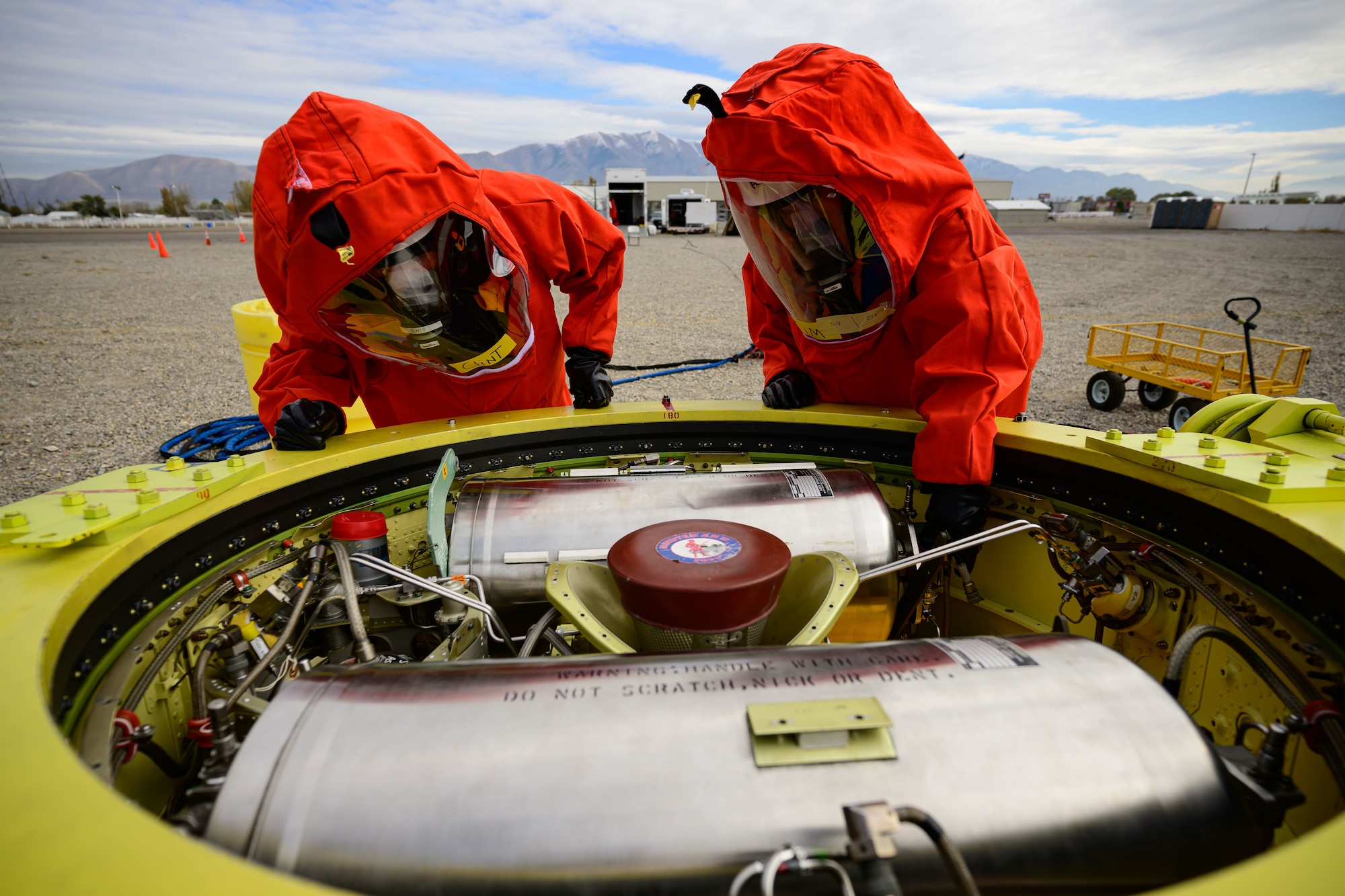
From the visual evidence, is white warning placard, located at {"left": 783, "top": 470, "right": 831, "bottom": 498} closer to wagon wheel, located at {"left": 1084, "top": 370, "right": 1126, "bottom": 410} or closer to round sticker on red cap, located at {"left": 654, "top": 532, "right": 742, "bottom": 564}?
round sticker on red cap, located at {"left": 654, "top": 532, "right": 742, "bottom": 564}

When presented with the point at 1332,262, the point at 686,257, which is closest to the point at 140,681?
the point at 686,257

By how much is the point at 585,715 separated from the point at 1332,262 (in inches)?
1008

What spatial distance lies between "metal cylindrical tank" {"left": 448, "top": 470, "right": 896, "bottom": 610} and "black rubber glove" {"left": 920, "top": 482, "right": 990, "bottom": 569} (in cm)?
18

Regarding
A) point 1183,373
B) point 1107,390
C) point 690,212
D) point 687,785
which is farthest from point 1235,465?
point 690,212

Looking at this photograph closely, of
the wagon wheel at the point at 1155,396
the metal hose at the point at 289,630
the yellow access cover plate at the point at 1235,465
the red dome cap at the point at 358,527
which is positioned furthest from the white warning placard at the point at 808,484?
the wagon wheel at the point at 1155,396

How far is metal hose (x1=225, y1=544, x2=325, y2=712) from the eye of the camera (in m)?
1.36

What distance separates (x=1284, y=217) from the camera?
35250 mm

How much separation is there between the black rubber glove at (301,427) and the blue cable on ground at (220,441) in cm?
331

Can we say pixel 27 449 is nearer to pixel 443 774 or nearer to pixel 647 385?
pixel 647 385

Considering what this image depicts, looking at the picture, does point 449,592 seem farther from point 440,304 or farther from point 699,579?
point 440,304

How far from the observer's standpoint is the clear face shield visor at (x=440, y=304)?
222cm

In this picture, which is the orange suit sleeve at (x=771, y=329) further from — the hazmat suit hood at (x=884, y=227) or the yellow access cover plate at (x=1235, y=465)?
the yellow access cover plate at (x=1235, y=465)

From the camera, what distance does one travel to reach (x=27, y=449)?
633cm

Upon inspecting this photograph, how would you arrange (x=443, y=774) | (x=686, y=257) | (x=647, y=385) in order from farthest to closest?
(x=686, y=257)
(x=647, y=385)
(x=443, y=774)
